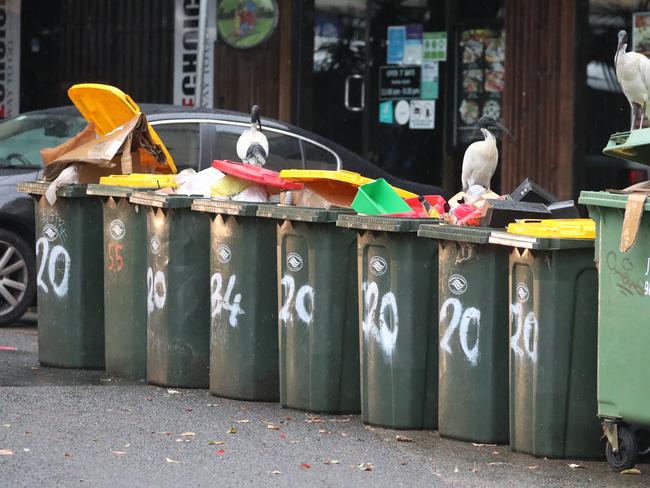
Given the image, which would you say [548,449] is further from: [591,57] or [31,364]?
[591,57]

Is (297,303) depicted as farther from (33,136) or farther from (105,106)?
(33,136)

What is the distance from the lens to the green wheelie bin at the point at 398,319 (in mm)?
7352

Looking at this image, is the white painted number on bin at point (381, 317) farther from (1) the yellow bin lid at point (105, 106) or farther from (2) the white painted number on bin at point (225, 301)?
(1) the yellow bin lid at point (105, 106)

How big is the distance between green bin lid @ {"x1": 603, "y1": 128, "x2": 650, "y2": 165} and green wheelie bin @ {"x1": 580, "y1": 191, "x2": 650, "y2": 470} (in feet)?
0.81

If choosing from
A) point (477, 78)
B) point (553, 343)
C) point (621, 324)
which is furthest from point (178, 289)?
point (477, 78)

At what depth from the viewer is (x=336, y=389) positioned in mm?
7859

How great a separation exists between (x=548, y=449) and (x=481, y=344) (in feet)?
1.89

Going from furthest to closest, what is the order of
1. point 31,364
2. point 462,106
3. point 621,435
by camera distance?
point 462,106, point 31,364, point 621,435

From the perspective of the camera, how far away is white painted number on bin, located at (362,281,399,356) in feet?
24.3

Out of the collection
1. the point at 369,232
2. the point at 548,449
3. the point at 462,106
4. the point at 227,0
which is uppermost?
the point at 227,0

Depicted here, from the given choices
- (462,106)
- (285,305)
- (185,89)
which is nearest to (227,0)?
(185,89)

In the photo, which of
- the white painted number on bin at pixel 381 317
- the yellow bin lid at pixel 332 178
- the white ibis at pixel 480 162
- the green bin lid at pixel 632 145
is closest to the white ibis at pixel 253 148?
the yellow bin lid at pixel 332 178

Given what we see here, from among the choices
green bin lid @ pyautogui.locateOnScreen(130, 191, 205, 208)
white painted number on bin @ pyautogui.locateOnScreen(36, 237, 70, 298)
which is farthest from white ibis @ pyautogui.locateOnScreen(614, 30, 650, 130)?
white painted number on bin @ pyautogui.locateOnScreen(36, 237, 70, 298)

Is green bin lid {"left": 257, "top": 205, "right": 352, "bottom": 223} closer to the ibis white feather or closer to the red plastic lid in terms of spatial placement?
the red plastic lid
